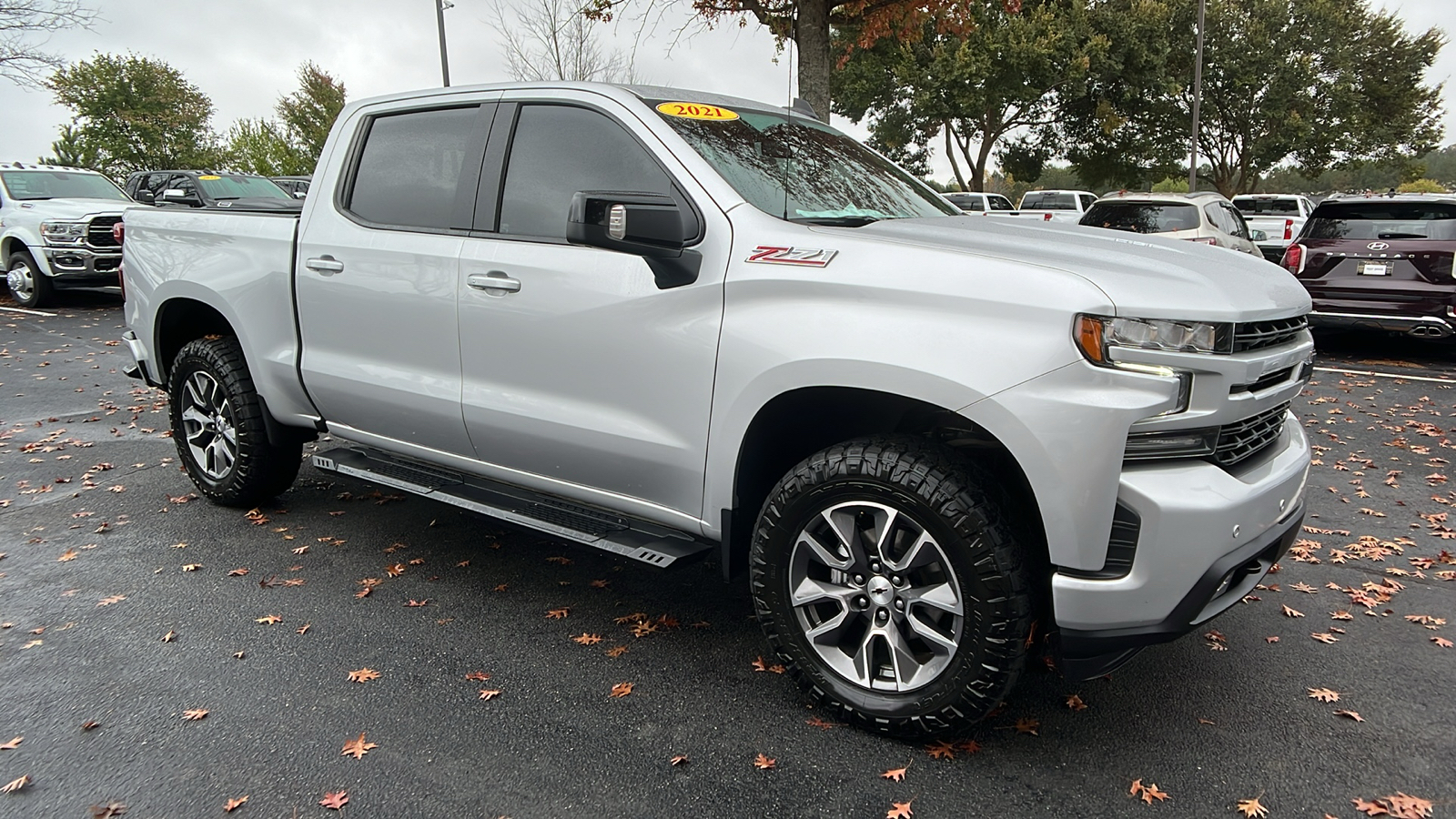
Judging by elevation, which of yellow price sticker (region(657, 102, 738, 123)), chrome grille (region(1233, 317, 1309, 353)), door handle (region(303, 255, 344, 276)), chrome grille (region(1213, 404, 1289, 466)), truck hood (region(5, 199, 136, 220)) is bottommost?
chrome grille (region(1213, 404, 1289, 466))

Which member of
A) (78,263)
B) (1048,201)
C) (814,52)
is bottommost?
(78,263)

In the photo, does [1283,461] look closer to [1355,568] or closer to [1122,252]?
[1122,252]

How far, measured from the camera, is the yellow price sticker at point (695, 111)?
3.60m

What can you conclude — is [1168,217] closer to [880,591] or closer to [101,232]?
[880,591]

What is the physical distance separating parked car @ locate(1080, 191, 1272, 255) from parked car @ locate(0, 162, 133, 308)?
13.2 m

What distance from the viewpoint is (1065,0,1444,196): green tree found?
3600 cm

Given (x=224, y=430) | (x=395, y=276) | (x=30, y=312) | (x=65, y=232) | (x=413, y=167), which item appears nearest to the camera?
(x=395, y=276)

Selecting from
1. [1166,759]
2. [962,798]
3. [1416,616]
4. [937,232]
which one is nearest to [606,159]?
[937,232]

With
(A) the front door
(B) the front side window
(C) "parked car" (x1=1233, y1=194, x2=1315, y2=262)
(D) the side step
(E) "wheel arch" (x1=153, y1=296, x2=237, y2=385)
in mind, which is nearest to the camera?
(A) the front door

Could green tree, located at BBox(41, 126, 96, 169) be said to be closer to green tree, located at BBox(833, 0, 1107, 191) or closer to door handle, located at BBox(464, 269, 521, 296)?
green tree, located at BBox(833, 0, 1107, 191)

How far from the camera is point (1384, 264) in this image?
9633mm

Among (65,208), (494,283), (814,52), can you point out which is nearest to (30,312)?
(65,208)

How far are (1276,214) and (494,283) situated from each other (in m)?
24.6

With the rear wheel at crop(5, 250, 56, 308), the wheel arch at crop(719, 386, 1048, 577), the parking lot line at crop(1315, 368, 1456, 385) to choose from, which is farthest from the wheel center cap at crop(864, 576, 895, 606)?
the rear wheel at crop(5, 250, 56, 308)
